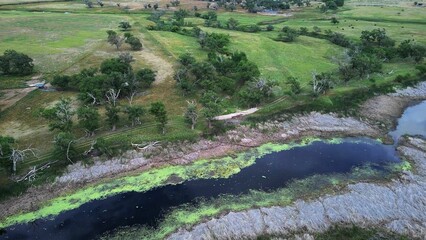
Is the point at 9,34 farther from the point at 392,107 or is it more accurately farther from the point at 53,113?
the point at 392,107

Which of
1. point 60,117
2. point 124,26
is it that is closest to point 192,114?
point 60,117

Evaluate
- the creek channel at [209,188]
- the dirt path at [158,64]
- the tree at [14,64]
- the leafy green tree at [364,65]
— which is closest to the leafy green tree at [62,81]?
the tree at [14,64]

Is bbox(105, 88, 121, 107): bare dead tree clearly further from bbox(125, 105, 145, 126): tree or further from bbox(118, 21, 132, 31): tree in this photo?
bbox(118, 21, 132, 31): tree

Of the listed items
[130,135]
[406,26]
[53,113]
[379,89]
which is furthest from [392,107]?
[406,26]

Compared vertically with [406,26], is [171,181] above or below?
below

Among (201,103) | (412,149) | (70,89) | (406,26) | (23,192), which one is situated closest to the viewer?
(23,192)

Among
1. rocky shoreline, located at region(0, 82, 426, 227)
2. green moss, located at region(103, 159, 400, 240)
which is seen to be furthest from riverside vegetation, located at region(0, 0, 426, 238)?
green moss, located at region(103, 159, 400, 240)
